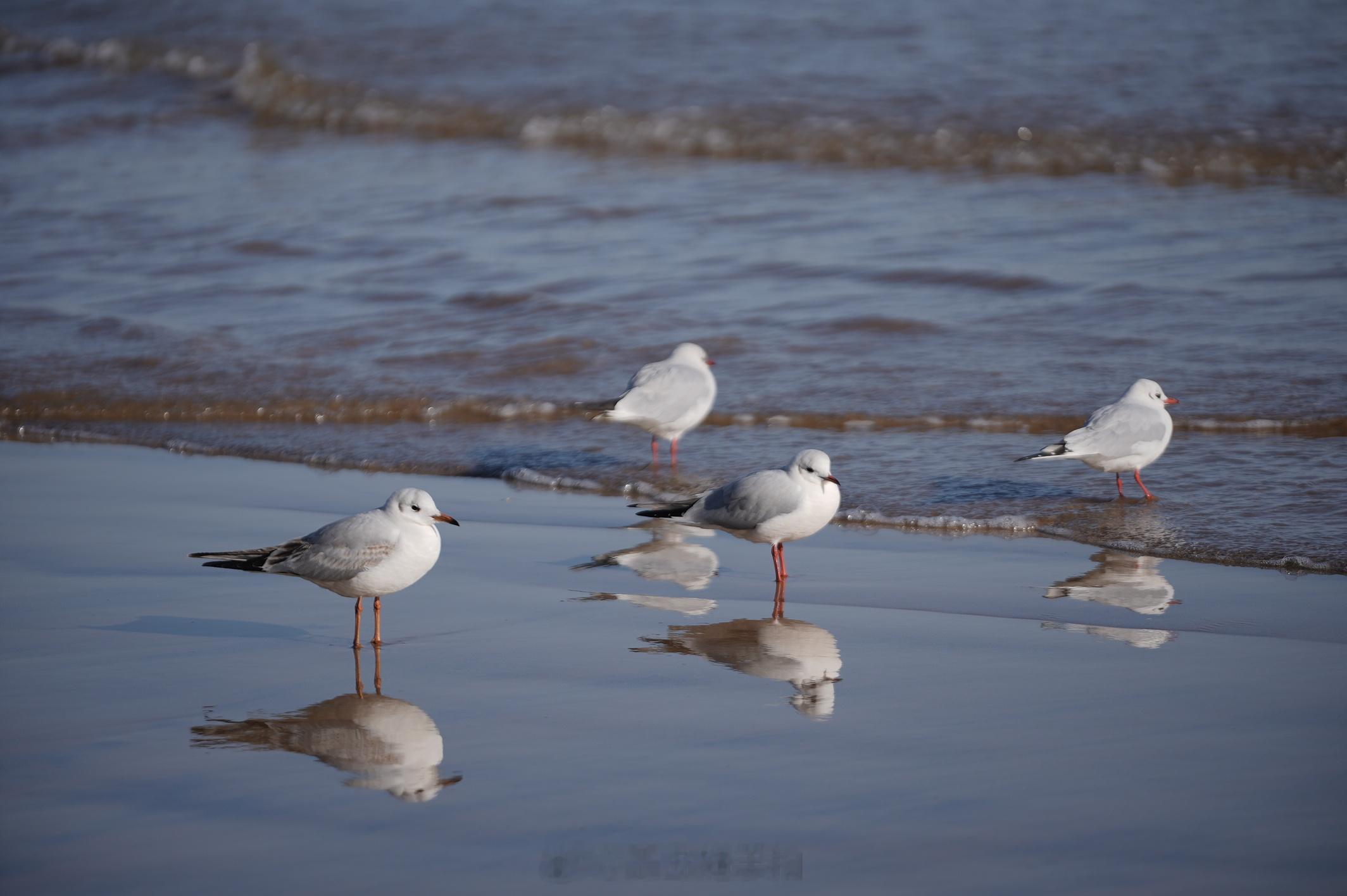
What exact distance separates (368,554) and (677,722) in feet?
4.44

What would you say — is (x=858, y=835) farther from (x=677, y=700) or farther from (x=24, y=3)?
(x=24, y=3)

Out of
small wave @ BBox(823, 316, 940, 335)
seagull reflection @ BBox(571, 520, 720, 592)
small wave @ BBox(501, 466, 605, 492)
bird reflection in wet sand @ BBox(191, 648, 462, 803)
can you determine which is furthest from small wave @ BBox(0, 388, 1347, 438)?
bird reflection in wet sand @ BBox(191, 648, 462, 803)

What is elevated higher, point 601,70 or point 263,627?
point 601,70

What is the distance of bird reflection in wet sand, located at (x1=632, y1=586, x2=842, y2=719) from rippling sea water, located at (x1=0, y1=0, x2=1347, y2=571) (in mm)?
1741

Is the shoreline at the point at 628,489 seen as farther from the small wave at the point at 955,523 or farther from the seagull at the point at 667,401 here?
the seagull at the point at 667,401

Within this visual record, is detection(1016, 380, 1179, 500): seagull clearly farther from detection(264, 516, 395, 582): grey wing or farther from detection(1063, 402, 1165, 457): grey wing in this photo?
Result: detection(264, 516, 395, 582): grey wing

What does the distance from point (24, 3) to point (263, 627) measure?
26.6m

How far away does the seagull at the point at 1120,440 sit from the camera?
7.04m

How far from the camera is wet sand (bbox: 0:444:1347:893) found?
3547 mm

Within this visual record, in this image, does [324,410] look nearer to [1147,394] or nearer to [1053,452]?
[1053,452]

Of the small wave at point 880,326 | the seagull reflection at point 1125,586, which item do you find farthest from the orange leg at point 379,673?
the small wave at point 880,326

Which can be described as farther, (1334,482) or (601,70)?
(601,70)

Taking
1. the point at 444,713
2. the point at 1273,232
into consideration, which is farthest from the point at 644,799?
the point at 1273,232

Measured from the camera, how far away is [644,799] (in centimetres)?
385
